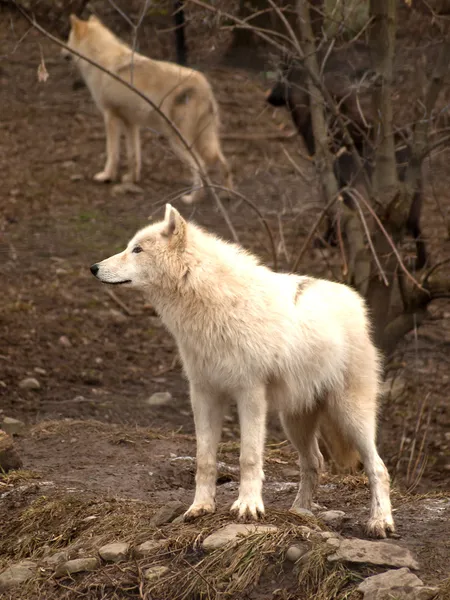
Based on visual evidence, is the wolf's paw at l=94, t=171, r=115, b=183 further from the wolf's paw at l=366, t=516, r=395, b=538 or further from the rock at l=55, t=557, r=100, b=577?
the rock at l=55, t=557, r=100, b=577

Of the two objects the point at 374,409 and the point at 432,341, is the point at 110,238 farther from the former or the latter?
the point at 374,409

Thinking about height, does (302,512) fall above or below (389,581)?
below

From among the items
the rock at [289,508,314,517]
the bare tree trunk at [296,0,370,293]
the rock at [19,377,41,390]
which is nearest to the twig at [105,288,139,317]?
the rock at [19,377,41,390]

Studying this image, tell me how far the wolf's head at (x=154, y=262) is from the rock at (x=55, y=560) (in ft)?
4.39

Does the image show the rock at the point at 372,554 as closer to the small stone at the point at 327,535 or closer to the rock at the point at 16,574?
the small stone at the point at 327,535

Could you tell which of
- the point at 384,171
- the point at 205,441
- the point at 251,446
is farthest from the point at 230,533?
the point at 384,171

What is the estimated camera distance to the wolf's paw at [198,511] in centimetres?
483

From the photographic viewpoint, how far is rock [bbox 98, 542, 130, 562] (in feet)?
Answer: 15.1

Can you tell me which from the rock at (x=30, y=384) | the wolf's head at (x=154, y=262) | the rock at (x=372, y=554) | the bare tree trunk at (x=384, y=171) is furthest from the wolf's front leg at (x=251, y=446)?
the rock at (x=30, y=384)

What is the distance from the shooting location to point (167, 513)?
498 cm

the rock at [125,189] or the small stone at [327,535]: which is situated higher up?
the small stone at [327,535]

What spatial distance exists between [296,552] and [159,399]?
417 cm

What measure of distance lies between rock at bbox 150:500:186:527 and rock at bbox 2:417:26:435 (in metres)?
2.57

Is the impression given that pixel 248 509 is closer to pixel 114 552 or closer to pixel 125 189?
pixel 114 552
